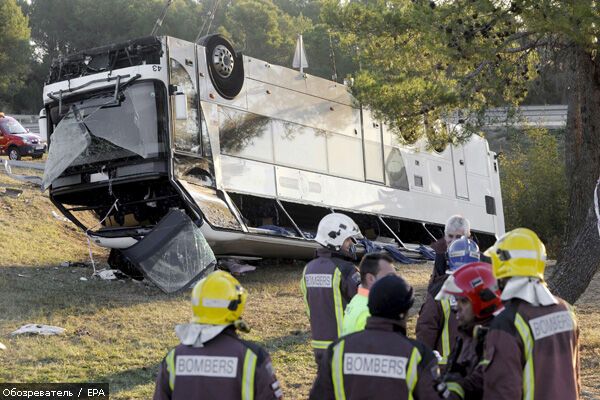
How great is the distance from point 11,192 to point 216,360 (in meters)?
16.4

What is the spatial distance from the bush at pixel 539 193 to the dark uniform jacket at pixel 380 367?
74.1ft

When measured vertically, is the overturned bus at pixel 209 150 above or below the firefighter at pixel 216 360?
above

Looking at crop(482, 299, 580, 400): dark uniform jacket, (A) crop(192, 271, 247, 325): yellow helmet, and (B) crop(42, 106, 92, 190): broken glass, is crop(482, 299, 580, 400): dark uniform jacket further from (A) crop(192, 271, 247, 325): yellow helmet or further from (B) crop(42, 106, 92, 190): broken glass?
(B) crop(42, 106, 92, 190): broken glass

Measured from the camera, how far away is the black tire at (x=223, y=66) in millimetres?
14133

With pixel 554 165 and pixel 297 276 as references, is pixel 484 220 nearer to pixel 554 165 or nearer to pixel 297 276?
pixel 297 276

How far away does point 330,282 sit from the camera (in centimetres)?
695

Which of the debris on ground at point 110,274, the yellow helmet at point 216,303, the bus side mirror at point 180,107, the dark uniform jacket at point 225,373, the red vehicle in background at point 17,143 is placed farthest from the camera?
the red vehicle in background at point 17,143

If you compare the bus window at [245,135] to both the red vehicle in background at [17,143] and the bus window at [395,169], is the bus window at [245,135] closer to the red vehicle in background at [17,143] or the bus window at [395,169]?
the bus window at [395,169]

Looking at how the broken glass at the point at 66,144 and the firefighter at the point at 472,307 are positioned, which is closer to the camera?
the firefighter at the point at 472,307

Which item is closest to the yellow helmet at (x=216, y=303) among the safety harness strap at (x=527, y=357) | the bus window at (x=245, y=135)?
the safety harness strap at (x=527, y=357)

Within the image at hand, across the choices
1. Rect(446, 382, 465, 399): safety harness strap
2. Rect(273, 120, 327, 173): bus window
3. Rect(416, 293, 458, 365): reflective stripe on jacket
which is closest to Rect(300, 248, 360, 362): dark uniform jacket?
Rect(416, 293, 458, 365): reflective stripe on jacket

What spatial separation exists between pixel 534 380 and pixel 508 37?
951cm

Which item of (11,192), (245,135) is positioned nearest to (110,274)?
(245,135)

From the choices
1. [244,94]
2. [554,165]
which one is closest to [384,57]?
Result: [244,94]
